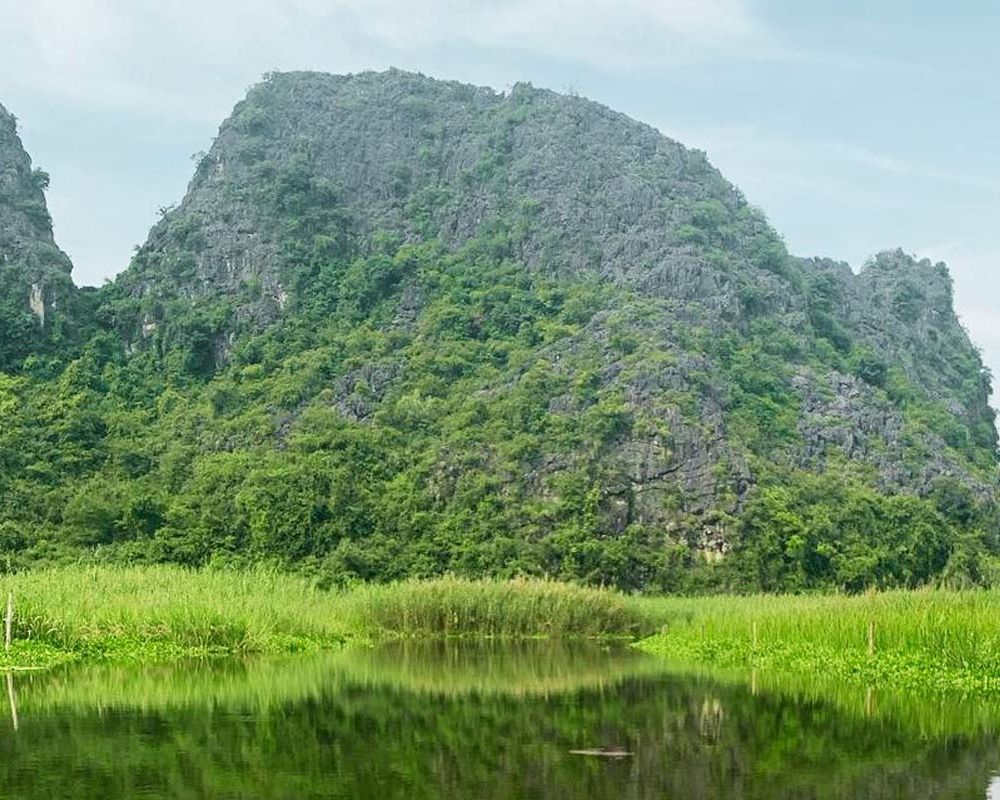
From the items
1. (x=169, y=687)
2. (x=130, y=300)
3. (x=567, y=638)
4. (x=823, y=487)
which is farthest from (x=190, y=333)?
(x=169, y=687)

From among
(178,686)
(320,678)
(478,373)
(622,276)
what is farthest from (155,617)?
(622,276)

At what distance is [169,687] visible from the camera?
64.6 feet

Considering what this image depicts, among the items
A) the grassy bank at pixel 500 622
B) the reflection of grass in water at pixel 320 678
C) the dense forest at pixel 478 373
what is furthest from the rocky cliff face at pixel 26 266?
the reflection of grass in water at pixel 320 678

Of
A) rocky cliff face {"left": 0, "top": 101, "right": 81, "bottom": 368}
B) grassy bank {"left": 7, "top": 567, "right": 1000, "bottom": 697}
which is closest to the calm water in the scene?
grassy bank {"left": 7, "top": 567, "right": 1000, "bottom": 697}

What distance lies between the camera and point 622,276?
7019 cm

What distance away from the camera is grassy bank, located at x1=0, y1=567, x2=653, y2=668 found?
25094mm

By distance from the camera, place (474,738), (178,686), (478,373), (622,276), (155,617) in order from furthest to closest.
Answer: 1. (622,276)
2. (478,373)
3. (155,617)
4. (178,686)
5. (474,738)

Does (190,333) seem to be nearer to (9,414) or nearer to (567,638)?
(9,414)

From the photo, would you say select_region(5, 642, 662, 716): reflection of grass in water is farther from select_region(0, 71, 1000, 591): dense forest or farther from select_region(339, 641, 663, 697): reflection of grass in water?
select_region(0, 71, 1000, 591): dense forest

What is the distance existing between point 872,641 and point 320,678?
28.7 ft

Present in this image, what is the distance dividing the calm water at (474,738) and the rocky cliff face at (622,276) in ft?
109

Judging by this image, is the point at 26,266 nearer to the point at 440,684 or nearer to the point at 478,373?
the point at 478,373

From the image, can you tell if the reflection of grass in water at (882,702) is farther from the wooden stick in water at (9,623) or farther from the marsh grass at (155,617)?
the wooden stick in water at (9,623)

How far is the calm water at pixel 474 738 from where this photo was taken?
11.6 meters
